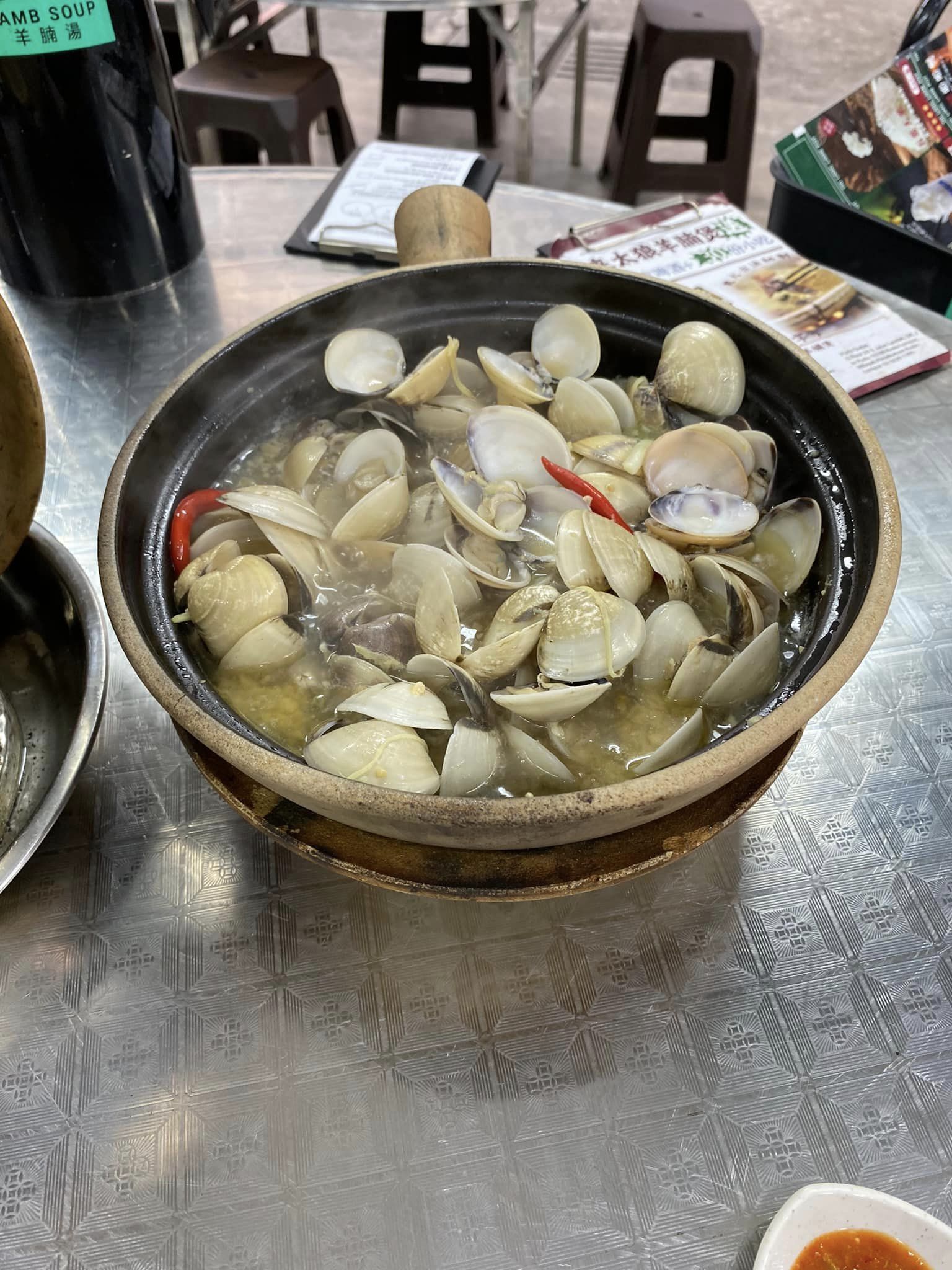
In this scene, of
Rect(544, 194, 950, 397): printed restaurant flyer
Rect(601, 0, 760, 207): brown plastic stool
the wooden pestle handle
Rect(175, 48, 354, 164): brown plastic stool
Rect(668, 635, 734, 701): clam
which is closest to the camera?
Rect(668, 635, 734, 701): clam

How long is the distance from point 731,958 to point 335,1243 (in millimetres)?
507

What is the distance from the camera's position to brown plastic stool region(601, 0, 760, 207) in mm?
3367

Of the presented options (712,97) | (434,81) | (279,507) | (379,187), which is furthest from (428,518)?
(434,81)

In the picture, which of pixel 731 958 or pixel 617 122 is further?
pixel 617 122

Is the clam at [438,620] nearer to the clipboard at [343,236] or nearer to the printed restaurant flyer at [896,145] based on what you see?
the clipboard at [343,236]

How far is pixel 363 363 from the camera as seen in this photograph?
130 centimetres

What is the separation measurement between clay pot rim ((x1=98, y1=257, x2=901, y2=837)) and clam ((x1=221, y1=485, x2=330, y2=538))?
19cm

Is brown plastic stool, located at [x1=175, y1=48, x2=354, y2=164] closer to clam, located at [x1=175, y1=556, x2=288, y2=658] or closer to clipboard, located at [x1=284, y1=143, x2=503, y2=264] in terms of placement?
clipboard, located at [x1=284, y1=143, x2=503, y2=264]

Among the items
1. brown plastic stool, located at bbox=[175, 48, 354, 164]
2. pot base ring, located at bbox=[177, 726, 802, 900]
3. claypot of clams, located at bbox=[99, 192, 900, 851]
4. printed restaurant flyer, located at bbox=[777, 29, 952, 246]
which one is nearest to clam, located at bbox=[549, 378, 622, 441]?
claypot of clams, located at bbox=[99, 192, 900, 851]

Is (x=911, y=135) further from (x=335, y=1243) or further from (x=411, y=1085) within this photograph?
(x=335, y=1243)

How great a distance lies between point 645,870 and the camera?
0.91 meters

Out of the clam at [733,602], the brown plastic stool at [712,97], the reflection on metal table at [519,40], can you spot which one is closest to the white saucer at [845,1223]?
the clam at [733,602]

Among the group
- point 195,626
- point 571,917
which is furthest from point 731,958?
point 195,626

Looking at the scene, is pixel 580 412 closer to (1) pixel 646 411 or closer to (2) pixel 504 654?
(1) pixel 646 411
